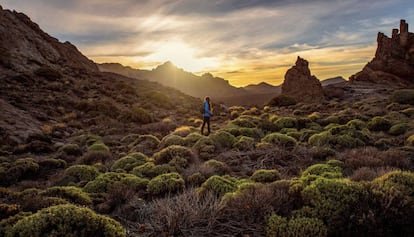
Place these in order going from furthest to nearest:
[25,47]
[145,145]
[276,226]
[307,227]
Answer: [25,47] → [145,145] → [276,226] → [307,227]

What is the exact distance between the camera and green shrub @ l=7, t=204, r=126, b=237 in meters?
4.13

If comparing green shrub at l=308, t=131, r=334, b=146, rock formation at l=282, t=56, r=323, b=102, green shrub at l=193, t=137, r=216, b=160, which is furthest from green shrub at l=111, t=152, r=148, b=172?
rock formation at l=282, t=56, r=323, b=102

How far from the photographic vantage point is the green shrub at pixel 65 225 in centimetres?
413

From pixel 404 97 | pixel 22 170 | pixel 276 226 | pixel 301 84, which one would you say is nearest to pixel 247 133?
pixel 22 170

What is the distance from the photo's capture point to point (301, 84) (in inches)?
1534

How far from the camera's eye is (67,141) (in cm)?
1822

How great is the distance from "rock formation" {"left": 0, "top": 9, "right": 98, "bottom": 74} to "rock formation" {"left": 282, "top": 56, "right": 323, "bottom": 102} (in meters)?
30.1

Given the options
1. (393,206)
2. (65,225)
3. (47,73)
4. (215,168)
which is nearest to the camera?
(65,225)

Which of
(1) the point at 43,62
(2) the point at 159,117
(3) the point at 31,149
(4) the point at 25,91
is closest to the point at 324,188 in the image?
(3) the point at 31,149

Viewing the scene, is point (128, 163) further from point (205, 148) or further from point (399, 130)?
point (399, 130)

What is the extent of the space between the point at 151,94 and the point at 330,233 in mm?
37773

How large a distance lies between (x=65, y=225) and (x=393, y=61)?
59.1 metres

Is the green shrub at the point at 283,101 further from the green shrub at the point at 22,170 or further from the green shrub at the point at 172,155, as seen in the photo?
the green shrub at the point at 22,170

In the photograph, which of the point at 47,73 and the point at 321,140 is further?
the point at 47,73
